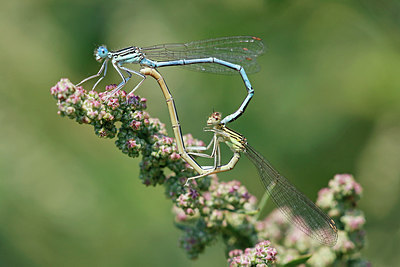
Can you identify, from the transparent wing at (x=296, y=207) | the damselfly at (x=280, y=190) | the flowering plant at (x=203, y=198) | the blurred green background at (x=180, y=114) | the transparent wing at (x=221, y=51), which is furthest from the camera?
the blurred green background at (x=180, y=114)

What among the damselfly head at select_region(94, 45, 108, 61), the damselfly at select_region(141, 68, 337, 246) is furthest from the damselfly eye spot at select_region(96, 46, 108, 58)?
the damselfly at select_region(141, 68, 337, 246)

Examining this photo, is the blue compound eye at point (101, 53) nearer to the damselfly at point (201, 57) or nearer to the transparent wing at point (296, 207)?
the damselfly at point (201, 57)

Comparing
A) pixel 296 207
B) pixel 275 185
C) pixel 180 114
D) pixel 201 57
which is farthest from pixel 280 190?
pixel 180 114

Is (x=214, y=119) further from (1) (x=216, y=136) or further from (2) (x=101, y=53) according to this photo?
A: (2) (x=101, y=53)

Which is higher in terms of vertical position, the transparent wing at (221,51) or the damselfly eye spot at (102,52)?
the transparent wing at (221,51)

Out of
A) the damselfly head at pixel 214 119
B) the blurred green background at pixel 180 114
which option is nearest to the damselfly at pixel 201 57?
the damselfly head at pixel 214 119

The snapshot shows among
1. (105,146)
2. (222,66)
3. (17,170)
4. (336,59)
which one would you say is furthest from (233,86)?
(17,170)

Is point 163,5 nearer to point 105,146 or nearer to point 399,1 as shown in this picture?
point 105,146

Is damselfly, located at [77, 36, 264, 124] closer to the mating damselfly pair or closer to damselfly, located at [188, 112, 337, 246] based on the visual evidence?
the mating damselfly pair
